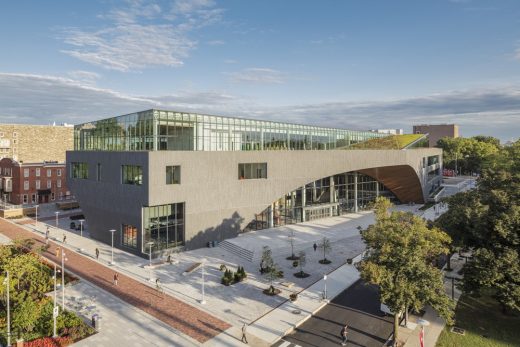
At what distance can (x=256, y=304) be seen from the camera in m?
27.7

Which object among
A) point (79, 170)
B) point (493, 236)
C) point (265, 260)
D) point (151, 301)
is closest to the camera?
point (493, 236)

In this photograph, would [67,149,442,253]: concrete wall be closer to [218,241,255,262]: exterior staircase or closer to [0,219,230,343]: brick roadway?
[218,241,255,262]: exterior staircase

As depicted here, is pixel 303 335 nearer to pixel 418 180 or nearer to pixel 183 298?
pixel 183 298

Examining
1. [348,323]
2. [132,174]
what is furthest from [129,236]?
[348,323]

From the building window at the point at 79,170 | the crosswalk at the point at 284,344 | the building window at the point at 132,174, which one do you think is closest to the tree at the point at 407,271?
the crosswalk at the point at 284,344

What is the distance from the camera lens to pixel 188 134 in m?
42.0

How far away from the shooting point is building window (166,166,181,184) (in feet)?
129

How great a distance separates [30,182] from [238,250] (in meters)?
52.6

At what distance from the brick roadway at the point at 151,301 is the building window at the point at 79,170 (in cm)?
1248

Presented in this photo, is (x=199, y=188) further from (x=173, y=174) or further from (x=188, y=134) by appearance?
(x=188, y=134)

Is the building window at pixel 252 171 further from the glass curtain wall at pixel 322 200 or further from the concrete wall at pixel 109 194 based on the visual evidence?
the concrete wall at pixel 109 194

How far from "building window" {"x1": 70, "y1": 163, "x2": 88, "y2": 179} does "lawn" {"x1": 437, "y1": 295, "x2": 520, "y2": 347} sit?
4532cm

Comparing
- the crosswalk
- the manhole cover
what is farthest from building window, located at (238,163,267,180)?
the manhole cover

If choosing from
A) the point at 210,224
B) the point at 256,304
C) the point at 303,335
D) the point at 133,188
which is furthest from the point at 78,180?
the point at 303,335
